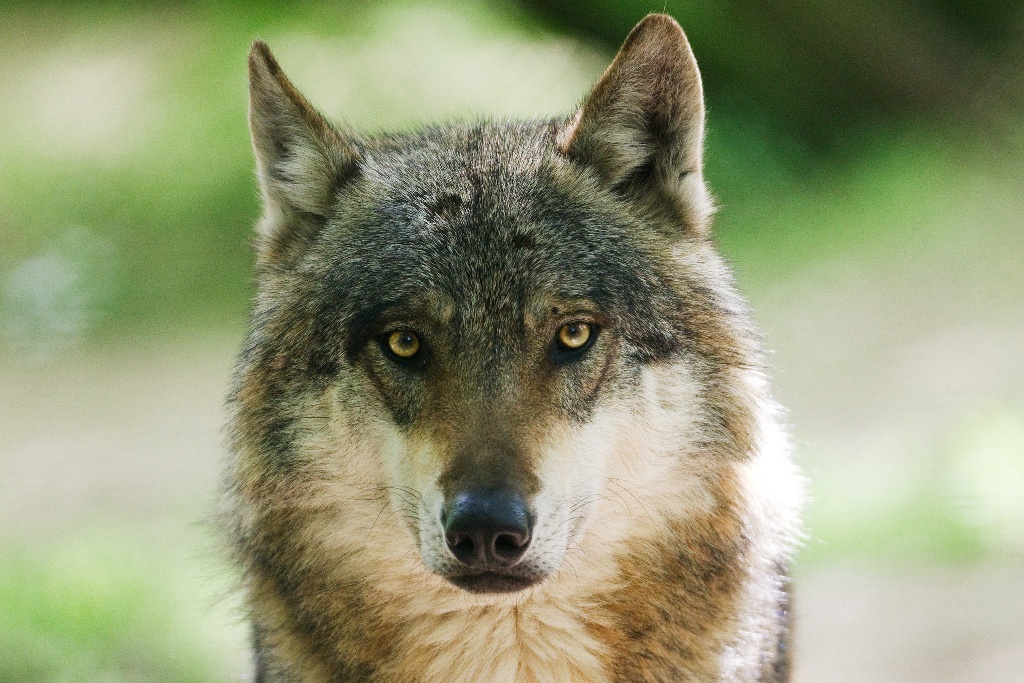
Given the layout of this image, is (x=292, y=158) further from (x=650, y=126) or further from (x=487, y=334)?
(x=650, y=126)

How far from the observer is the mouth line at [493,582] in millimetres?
2914

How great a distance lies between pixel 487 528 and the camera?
278 centimetres

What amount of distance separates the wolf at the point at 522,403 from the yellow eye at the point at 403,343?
11 millimetres

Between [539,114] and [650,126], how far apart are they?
288 cm

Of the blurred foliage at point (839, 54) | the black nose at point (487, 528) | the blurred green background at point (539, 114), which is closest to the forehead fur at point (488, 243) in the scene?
the black nose at point (487, 528)

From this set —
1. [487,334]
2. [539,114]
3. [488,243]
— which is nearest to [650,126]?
[488,243]

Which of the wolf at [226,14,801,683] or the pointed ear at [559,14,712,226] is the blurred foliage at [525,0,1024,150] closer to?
the pointed ear at [559,14,712,226]

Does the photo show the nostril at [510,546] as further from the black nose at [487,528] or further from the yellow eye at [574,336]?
the yellow eye at [574,336]

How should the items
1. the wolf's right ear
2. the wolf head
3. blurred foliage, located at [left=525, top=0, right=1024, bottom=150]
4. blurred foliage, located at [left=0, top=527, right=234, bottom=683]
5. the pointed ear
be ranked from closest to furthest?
the wolf head → the pointed ear → the wolf's right ear → blurred foliage, located at [left=0, top=527, right=234, bottom=683] → blurred foliage, located at [left=525, top=0, right=1024, bottom=150]

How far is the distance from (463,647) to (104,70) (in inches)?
298

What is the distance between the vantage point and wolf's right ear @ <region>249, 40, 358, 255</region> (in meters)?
3.70

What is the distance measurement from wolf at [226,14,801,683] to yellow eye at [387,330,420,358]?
11 millimetres

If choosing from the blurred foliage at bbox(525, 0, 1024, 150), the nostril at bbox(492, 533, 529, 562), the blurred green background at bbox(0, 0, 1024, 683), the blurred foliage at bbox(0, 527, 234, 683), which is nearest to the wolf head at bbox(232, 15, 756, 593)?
the nostril at bbox(492, 533, 529, 562)

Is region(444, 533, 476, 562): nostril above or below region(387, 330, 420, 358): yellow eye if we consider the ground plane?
below
